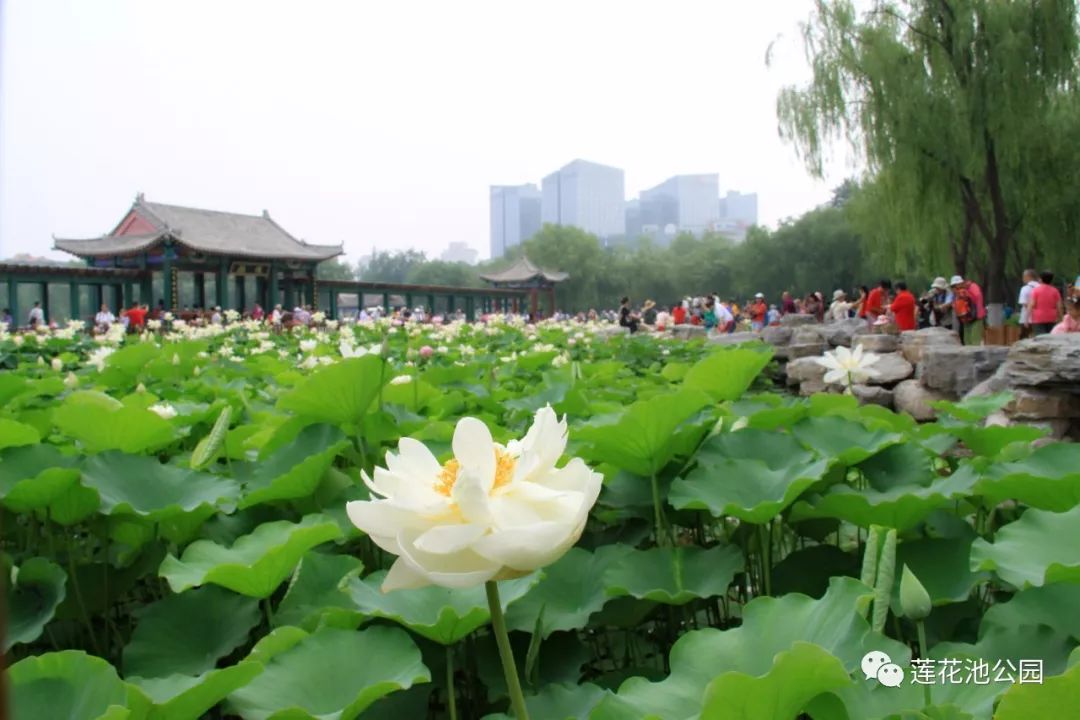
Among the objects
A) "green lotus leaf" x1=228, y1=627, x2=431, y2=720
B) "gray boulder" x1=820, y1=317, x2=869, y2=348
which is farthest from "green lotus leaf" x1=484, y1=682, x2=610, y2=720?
"gray boulder" x1=820, y1=317, x2=869, y2=348

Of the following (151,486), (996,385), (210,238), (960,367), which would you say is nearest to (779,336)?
(960,367)

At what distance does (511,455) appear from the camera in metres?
0.61

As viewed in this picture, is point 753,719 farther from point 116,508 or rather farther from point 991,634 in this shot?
point 116,508

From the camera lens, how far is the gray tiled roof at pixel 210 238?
19250 mm

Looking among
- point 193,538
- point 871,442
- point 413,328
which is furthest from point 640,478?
point 413,328

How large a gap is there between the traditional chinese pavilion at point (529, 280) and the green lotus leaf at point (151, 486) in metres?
27.3

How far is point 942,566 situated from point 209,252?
20420 millimetres

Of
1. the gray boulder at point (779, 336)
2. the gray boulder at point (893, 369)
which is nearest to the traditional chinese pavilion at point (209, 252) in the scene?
the gray boulder at point (779, 336)

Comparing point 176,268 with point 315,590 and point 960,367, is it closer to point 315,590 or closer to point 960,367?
point 960,367

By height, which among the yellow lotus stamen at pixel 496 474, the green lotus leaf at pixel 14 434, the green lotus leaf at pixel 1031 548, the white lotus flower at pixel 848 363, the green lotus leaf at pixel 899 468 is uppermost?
the yellow lotus stamen at pixel 496 474

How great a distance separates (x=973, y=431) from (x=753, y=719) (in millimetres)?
1006

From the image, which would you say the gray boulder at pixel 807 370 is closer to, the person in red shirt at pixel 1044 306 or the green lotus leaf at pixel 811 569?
the person in red shirt at pixel 1044 306

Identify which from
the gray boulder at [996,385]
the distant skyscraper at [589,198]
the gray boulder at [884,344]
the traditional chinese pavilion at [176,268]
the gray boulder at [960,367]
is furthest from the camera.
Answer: the distant skyscraper at [589,198]

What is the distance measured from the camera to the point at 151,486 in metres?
1.21
